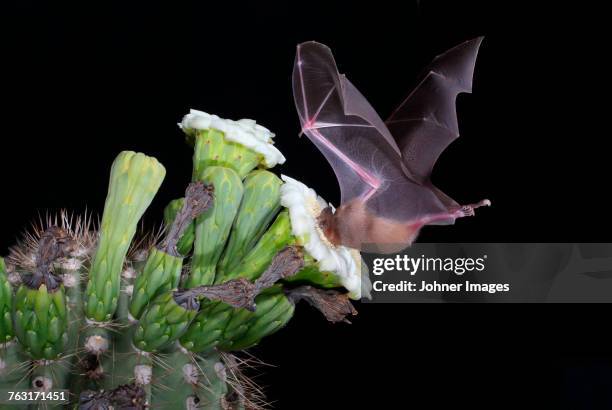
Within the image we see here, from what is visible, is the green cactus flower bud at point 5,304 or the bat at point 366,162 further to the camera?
the bat at point 366,162

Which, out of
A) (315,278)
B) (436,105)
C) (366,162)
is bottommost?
(315,278)

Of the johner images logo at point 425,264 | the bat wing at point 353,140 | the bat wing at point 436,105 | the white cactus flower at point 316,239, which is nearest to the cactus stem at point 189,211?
the white cactus flower at point 316,239

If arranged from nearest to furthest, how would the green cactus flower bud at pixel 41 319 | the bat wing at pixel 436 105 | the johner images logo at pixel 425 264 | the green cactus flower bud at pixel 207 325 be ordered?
the green cactus flower bud at pixel 41 319, the green cactus flower bud at pixel 207 325, the bat wing at pixel 436 105, the johner images logo at pixel 425 264

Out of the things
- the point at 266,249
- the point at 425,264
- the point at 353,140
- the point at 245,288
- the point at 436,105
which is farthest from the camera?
the point at 425,264

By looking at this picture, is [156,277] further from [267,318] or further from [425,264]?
[425,264]

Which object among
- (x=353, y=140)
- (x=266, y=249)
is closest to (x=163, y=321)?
(x=266, y=249)

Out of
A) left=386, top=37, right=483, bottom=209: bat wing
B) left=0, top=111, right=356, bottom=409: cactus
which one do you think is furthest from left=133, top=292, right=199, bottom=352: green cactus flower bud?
left=386, top=37, right=483, bottom=209: bat wing

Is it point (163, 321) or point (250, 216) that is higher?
point (250, 216)

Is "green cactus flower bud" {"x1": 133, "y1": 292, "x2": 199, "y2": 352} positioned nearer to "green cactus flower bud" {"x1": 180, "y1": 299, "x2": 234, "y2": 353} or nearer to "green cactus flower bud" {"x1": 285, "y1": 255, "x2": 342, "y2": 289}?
"green cactus flower bud" {"x1": 180, "y1": 299, "x2": 234, "y2": 353}

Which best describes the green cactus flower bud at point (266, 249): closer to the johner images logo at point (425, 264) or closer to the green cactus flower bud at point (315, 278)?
the green cactus flower bud at point (315, 278)
